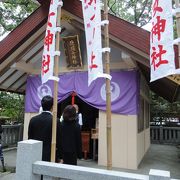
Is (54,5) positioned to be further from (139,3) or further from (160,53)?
(139,3)

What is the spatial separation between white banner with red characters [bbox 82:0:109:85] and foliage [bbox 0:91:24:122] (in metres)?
11.4

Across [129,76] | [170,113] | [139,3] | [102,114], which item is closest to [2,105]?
[102,114]

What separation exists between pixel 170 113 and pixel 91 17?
14117 mm

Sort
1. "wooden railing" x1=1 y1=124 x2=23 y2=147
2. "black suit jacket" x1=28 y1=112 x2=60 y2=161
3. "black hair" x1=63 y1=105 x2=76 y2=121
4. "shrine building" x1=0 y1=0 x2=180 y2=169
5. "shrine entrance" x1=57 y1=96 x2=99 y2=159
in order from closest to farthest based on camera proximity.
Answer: "black suit jacket" x1=28 y1=112 x2=60 y2=161 → "black hair" x1=63 y1=105 x2=76 y2=121 → "shrine building" x1=0 y1=0 x2=180 y2=169 → "shrine entrance" x1=57 y1=96 x2=99 y2=159 → "wooden railing" x1=1 y1=124 x2=23 y2=147

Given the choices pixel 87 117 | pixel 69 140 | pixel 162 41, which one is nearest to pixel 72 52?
pixel 87 117

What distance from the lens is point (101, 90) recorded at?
8.29 metres

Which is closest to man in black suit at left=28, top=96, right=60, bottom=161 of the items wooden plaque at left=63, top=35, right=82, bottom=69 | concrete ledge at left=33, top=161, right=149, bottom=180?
concrete ledge at left=33, top=161, right=149, bottom=180

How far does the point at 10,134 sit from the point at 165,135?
9.14 meters

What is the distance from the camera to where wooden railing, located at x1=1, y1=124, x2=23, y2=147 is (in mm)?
10914

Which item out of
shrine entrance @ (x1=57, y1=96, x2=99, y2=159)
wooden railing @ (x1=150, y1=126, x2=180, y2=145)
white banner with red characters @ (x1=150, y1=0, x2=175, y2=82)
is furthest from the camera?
wooden railing @ (x1=150, y1=126, x2=180, y2=145)

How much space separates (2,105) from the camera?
1427 cm

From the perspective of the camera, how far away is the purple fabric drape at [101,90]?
7.96 m

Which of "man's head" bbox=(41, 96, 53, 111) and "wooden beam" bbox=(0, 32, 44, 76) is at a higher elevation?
"wooden beam" bbox=(0, 32, 44, 76)

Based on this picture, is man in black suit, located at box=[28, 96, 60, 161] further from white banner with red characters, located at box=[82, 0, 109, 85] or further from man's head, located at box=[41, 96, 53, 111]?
white banner with red characters, located at box=[82, 0, 109, 85]
